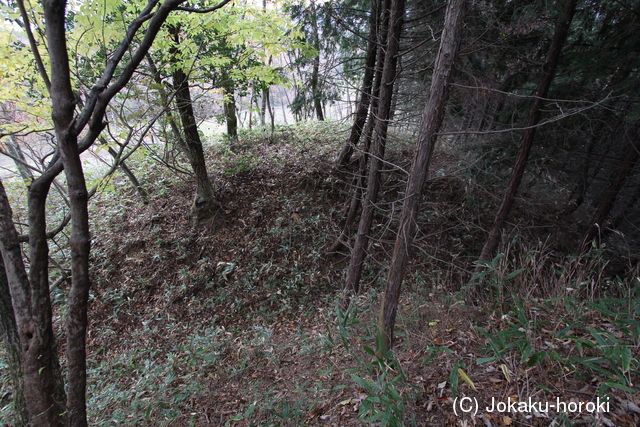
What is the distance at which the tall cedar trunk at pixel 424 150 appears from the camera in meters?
2.83

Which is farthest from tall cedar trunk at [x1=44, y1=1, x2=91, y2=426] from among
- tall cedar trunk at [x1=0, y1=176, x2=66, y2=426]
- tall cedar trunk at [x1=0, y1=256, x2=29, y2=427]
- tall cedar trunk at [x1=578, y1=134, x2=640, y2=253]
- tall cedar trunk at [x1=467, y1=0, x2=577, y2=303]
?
tall cedar trunk at [x1=578, y1=134, x2=640, y2=253]

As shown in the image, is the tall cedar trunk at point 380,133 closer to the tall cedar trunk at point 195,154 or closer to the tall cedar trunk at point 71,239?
the tall cedar trunk at point 71,239

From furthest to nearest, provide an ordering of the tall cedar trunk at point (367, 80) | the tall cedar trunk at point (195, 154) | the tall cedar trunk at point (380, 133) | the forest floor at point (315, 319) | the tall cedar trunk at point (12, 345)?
the tall cedar trunk at point (195, 154)
the tall cedar trunk at point (367, 80)
the tall cedar trunk at point (380, 133)
the tall cedar trunk at point (12, 345)
the forest floor at point (315, 319)

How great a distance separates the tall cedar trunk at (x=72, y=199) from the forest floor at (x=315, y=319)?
175 cm

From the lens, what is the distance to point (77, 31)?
3.63m

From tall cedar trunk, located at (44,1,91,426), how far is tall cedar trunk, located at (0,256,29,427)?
999mm

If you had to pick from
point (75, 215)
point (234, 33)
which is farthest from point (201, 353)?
point (234, 33)

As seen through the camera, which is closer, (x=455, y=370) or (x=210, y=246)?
(x=455, y=370)

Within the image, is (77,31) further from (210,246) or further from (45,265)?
(210,246)

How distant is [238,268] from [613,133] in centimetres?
834

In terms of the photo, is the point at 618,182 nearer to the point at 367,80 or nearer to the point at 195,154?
the point at 367,80

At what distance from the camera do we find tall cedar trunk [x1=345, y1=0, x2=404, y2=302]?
429 cm

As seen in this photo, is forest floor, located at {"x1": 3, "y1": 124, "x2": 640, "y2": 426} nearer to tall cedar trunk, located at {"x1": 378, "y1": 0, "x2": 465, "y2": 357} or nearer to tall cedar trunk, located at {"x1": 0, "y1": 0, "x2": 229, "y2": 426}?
tall cedar trunk, located at {"x1": 378, "y1": 0, "x2": 465, "y2": 357}

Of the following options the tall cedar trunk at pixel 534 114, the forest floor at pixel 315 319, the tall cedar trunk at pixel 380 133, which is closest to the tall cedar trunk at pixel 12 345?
the forest floor at pixel 315 319
